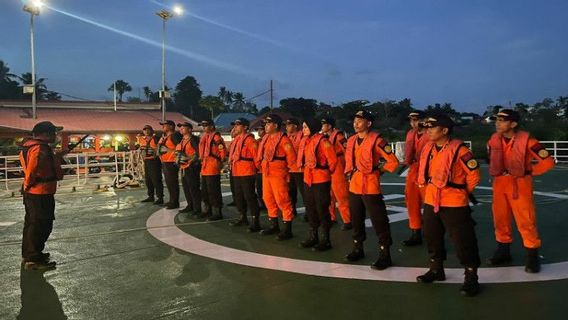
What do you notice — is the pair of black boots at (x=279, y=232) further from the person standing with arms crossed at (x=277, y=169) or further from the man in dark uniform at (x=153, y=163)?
the man in dark uniform at (x=153, y=163)

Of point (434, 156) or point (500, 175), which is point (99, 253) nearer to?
point (434, 156)

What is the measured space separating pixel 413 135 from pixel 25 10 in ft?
70.2

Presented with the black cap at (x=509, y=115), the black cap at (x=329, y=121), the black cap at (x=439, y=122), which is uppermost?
the black cap at (x=329, y=121)

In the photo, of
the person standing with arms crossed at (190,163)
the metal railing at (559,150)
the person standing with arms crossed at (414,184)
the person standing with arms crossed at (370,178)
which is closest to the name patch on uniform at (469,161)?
the person standing with arms crossed at (370,178)

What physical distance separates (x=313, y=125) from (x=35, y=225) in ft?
12.4

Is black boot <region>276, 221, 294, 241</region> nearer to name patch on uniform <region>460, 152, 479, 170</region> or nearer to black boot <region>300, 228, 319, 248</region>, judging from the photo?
black boot <region>300, 228, 319, 248</region>

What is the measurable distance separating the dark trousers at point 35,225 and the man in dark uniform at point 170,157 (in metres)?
4.00

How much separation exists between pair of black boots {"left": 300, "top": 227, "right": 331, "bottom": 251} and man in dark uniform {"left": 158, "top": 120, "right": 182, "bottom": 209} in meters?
4.27

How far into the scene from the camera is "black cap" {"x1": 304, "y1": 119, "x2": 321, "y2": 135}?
6.39m

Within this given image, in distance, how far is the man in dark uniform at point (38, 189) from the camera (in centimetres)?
541

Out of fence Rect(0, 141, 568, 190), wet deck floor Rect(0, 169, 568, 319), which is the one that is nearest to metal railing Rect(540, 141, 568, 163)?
fence Rect(0, 141, 568, 190)

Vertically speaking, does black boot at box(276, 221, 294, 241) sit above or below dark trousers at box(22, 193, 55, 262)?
below

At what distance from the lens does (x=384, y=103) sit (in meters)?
49.3

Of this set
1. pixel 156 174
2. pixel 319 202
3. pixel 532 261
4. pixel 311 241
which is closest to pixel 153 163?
Answer: pixel 156 174
